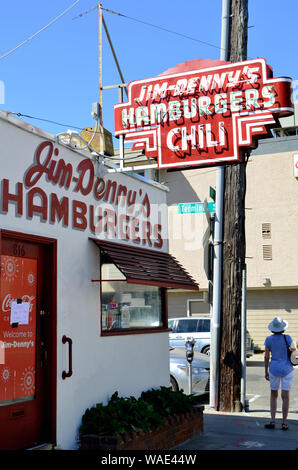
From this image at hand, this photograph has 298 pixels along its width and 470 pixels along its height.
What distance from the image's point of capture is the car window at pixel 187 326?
19.9m

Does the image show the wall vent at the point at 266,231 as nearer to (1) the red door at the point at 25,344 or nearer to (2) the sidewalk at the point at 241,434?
(2) the sidewalk at the point at 241,434

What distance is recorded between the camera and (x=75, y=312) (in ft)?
22.6

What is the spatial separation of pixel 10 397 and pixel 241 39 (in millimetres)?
7791

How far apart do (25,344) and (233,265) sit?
5.20 m

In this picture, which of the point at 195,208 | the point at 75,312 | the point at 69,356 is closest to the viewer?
the point at 69,356

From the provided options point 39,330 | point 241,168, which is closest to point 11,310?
point 39,330

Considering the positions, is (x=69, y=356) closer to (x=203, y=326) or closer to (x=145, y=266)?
(x=145, y=266)

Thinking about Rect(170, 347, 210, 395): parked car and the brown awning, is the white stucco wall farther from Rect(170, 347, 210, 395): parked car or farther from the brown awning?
Rect(170, 347, 210, 395): parked car

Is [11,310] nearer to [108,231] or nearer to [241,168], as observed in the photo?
[108,231]

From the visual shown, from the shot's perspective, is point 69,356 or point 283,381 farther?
point 283,381

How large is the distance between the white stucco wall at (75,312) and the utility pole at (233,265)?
2.49 metres

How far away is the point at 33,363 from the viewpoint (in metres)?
6.29

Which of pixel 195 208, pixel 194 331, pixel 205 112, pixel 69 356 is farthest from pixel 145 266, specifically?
pixel 194 331

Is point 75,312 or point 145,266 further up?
point 145,266
